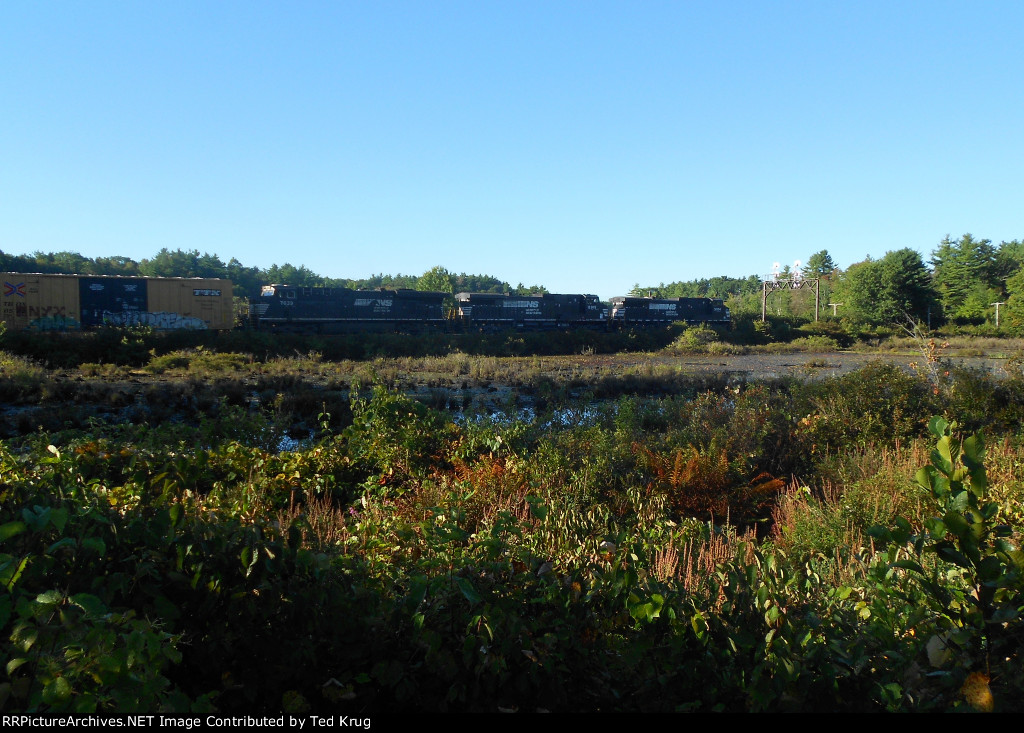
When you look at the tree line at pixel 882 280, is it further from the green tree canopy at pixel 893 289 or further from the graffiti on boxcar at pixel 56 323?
the graffiti on boxcar at pixel 56 323

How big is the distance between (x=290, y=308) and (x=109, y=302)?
29.6 feet

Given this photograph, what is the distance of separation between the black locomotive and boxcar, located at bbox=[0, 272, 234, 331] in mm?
2479

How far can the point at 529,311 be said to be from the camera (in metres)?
44.5

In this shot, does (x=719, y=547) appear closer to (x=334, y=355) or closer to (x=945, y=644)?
(x=945, y=644)

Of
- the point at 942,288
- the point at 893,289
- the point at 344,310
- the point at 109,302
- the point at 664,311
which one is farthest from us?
the point at 942,288

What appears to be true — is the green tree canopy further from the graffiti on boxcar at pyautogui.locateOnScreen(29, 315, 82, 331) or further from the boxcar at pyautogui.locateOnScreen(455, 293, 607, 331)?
the graffiti on boxcar at pyautogui.locateOnScreen(29, 315, 82, 331)

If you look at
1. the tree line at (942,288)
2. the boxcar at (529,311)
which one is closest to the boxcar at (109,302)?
the boxcar at (529,311)

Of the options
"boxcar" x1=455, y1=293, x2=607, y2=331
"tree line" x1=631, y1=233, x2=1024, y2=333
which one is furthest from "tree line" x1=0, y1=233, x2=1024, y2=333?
"boxcar" x1=455, y1=293, x2=607, y2=331

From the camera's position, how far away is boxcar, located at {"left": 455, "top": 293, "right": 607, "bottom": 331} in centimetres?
4244

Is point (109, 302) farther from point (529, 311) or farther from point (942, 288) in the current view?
point (942, 288)

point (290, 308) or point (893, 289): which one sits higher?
point (893, 289)

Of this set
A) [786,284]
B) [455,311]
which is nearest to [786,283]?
[786,284]

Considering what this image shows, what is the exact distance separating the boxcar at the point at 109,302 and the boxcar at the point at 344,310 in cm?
249

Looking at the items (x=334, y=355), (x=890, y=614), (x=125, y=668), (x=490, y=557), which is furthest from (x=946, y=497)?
(x=334, y=355)
